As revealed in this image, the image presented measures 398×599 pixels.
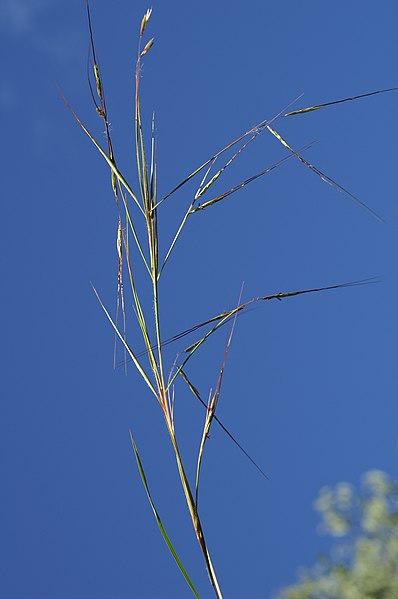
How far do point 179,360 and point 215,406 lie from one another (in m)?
0.09

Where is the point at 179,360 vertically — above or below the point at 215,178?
below

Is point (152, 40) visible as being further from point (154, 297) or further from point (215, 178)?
point (154, 297)

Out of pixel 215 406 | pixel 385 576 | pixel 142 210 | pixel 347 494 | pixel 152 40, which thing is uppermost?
pixel 347 494

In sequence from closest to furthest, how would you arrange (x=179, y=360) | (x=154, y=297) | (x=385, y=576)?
(x=154, y=297), (x=179, y=360), (x=385, y=576)

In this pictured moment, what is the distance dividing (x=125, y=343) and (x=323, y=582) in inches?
405

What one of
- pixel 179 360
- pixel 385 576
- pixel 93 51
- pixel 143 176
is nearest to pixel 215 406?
pixel 179 360

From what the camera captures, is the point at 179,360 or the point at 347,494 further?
the point at 347,494

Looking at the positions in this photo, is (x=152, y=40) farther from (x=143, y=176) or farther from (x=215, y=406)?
(x=215, y=406)

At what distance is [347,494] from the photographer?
10.2m

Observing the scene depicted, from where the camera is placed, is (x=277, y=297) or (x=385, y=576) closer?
(x=277, y=297)

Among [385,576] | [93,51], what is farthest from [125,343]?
[385,576]

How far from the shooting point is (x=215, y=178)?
764 mm

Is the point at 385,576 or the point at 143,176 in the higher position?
the point at 385,576

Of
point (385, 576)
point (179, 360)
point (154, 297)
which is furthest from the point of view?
point (385, 576)
